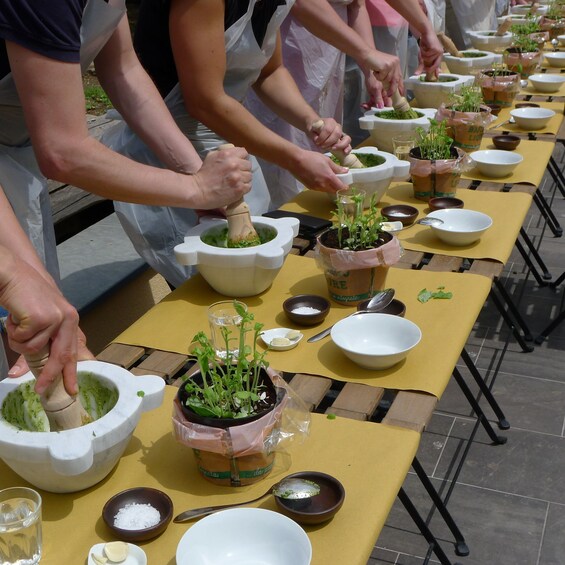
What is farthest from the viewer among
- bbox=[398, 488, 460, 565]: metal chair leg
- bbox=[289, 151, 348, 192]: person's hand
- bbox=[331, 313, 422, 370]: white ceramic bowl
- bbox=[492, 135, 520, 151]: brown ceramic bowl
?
bbox=[492, 135, 520, 151]: brown ceramic bowl

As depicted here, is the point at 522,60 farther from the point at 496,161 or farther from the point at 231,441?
the point at 231,441

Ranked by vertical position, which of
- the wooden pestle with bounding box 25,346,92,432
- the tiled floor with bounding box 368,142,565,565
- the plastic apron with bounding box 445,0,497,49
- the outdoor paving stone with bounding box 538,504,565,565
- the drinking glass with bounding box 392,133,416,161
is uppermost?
the wooden pestle with bounding box 25,346,92,432

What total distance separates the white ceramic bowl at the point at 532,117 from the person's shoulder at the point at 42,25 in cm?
219

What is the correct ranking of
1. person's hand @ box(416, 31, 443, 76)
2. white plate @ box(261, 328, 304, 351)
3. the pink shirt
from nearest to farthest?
white plate @ box(261, 328, 304, 351) < person's hand @ box(416, 31, 443, 76) < the pink shirt

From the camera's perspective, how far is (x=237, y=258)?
1.79 metres

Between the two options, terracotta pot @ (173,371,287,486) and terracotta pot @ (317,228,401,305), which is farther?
terracotta pot @ (317,228,401,305)

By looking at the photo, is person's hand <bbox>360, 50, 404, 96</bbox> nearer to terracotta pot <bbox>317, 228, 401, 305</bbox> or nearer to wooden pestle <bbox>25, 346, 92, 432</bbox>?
terracotta pot <bbox>317, 228, 401, 305</bbox>

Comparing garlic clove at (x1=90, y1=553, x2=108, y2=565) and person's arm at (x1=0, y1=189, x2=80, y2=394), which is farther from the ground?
person's arm at (x1=0, y1=189, x2=80, y2=394)

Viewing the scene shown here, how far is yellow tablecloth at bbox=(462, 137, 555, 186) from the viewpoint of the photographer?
8.75 feet

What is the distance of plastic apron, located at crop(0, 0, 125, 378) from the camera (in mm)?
1691

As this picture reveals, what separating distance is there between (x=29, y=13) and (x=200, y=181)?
523 mm

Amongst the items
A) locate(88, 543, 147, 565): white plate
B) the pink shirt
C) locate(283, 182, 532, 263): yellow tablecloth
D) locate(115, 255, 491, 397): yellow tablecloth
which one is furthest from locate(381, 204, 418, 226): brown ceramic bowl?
the pink shirt

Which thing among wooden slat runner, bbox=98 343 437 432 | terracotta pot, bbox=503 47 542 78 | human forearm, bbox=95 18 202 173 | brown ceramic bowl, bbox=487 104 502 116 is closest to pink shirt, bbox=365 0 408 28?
terracotta pot, bbox=503 47 542 78

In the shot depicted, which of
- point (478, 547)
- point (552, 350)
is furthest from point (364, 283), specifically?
point (552, 350)
